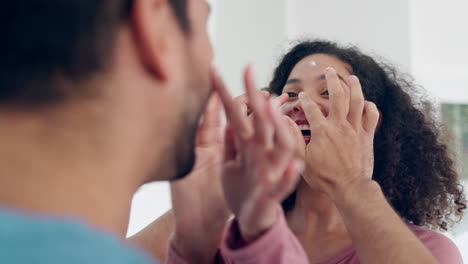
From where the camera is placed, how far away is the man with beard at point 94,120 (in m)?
0.32

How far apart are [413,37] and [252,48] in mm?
673

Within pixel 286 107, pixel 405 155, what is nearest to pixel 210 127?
pixel 286 107

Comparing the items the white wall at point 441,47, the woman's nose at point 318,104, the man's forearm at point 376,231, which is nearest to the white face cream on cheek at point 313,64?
the woman's nose at point 318,104

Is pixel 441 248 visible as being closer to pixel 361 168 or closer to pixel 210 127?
pixel 361 168

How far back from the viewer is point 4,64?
0.35 m

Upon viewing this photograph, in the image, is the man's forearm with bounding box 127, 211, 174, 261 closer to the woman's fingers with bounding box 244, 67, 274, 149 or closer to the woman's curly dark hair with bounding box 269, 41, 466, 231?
the woman's curly dark hair with bounding box 269, 41, 466, 231

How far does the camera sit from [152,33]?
0.39 metres

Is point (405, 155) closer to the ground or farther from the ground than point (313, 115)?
closer to the ground

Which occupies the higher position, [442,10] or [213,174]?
[442,10]

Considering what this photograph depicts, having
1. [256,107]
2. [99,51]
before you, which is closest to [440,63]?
[256,107]

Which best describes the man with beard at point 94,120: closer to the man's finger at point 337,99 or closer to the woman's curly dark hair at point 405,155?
the man's finger at point 337,99

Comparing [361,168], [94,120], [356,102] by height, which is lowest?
[361,168]

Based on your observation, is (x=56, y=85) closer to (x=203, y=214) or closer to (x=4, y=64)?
(x=4, y=64)

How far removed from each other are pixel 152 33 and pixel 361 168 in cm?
56
